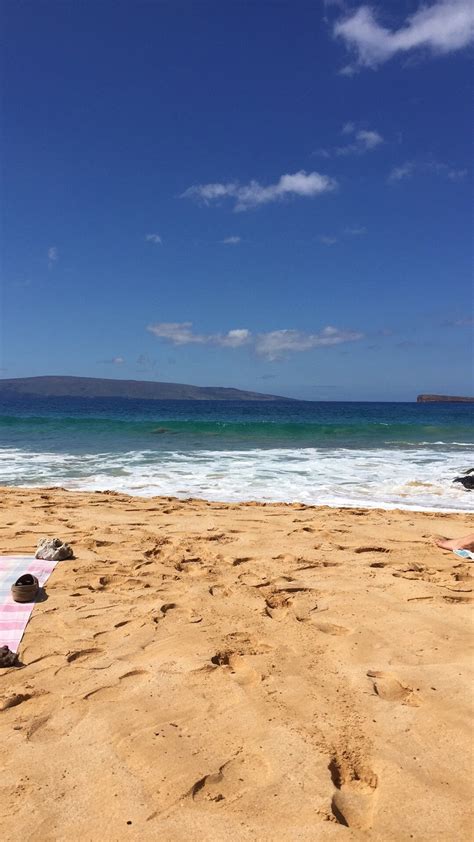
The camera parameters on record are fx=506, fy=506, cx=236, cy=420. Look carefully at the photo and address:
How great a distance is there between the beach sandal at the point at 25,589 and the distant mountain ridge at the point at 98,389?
113845mm

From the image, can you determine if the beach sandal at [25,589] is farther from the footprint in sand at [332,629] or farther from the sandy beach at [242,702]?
the footprint in sand at [332,629]

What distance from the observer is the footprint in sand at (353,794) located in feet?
6.19

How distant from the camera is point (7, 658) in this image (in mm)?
2979

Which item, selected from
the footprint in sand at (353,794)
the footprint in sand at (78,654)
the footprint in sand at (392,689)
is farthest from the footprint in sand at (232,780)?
the footprint in sand at (78,654)

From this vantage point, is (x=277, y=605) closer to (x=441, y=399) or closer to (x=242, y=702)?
(x=242, y=702)

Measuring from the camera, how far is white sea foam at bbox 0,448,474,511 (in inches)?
359

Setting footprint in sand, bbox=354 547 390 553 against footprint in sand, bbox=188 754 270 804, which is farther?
footprint in sand, bbox=354 547 390 553

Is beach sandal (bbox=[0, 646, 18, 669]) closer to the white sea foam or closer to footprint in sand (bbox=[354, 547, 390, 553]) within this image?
footprint in sand (bbox=[354, 547, 390, 553])

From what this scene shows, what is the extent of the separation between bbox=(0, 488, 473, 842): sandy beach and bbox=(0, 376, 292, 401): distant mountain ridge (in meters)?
114

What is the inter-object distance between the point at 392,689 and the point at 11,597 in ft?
9.23

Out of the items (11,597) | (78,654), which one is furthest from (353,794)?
(11,597)

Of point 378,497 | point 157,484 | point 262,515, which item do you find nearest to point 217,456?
point 157,484

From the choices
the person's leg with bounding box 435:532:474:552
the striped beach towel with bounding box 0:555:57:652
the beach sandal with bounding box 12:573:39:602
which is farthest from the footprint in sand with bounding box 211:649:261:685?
the person's leg with bounding box 435:532:474:552

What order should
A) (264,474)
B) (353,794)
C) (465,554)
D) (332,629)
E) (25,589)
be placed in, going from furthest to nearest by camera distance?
1. (264,474)
2. (465,554)
3. (25,589)
4. (332,629)
5. (353,794)
